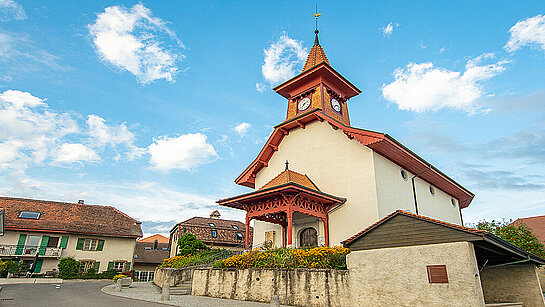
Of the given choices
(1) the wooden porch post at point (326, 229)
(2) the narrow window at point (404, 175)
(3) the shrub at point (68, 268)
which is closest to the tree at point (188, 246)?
(3) the shrub at point (68, 268)

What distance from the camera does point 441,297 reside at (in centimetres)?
784

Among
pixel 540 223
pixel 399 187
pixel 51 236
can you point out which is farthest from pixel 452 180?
pixel 51 236

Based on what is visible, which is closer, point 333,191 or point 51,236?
point 333,191

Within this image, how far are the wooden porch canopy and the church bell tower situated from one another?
554cm

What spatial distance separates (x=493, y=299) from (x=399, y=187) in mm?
6949

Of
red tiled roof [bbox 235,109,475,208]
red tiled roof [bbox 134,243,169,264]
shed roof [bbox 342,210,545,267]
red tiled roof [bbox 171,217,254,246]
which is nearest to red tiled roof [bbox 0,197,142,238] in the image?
red tiled roof [bbox 171,217,254,246]

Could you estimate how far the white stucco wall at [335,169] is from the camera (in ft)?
50.4

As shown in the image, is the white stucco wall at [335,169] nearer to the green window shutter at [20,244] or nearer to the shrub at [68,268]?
the shrub at [68,268]

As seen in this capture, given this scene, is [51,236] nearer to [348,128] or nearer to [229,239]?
[229,239]

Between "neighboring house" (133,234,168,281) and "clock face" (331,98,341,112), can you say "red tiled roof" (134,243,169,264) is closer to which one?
"neighboring house" (133,234,168,281)

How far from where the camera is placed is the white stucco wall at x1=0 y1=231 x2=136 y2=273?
27.7 meters

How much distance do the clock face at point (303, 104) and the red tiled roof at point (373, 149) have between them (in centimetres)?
150

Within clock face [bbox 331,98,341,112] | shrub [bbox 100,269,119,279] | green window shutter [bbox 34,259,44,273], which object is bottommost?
shrub [bbox 100,269,119,279]

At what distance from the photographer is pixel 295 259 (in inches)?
444
